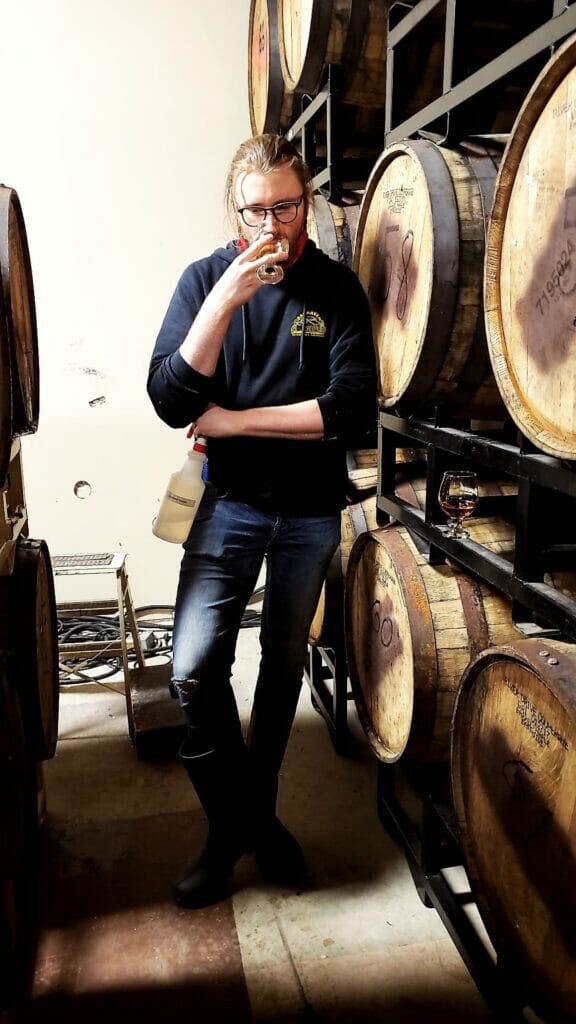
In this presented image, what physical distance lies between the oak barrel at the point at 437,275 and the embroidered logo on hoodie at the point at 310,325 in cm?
20

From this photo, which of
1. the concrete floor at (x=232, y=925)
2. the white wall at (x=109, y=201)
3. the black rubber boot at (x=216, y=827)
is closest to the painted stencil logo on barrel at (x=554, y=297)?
the black rubber boot at (x=216, y=827)

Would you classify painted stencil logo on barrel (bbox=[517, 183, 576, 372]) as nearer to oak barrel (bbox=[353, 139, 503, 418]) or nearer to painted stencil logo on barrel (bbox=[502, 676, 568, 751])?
oak barrel (bbox=[353, 139, 503, 418])

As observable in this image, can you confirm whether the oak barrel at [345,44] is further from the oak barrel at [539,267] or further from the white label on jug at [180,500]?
the white label on jug at [180,500]

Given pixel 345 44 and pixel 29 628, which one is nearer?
pixel 29 628

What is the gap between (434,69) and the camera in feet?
7.72

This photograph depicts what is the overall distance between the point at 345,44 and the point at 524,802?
95.3 inches

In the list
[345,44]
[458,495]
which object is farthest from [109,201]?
[458,495]

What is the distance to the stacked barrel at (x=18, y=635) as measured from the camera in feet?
4.82

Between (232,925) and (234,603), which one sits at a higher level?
(234,603)

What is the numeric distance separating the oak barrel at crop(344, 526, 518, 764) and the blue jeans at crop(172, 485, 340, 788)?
0.19 m

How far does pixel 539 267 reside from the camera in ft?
4.20

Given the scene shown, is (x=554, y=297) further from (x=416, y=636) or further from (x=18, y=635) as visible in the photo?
(x=18, y=635)

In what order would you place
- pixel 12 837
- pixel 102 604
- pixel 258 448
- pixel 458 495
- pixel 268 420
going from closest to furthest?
pixel 12 837 < pixel 458 495 < pixel 268 420 < pixel 258 448 < pixel 102 604

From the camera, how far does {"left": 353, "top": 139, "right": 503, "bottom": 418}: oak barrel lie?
1.67m
